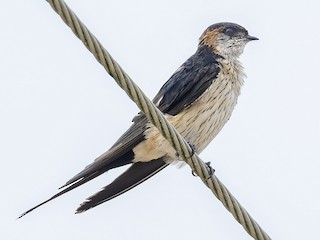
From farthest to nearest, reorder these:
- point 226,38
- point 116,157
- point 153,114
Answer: point 226,38 → point 116,157 → point 153,114

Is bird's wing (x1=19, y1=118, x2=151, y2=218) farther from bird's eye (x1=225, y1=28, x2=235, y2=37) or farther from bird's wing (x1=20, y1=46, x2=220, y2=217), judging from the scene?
bird's eye (x1=225, y1=28, x2=235, y2=37)

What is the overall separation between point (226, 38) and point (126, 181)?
171cm

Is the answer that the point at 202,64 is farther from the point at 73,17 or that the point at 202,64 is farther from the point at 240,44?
the point at 73,17

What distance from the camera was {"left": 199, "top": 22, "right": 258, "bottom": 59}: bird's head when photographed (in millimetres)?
7324

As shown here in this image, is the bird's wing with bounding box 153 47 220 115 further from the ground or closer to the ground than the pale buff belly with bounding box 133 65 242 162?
further from the ground

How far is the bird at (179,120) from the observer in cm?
639

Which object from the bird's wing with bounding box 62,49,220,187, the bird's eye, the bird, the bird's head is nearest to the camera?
the bird's wing with bounding box 62,49,220,187

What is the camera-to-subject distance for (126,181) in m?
6.42

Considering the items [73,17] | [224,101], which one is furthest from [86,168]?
[73,17]

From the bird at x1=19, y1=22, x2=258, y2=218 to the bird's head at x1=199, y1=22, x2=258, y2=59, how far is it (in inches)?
17.2

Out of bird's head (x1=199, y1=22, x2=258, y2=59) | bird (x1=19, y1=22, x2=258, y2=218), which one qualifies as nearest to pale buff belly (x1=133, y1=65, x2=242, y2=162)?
bird (x1=19, y1=22, x2=258, y2=218)

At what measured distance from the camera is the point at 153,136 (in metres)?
6.45

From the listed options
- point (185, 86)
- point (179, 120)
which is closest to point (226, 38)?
point (185, 86)

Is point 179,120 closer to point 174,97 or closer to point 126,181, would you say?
point 174,97
